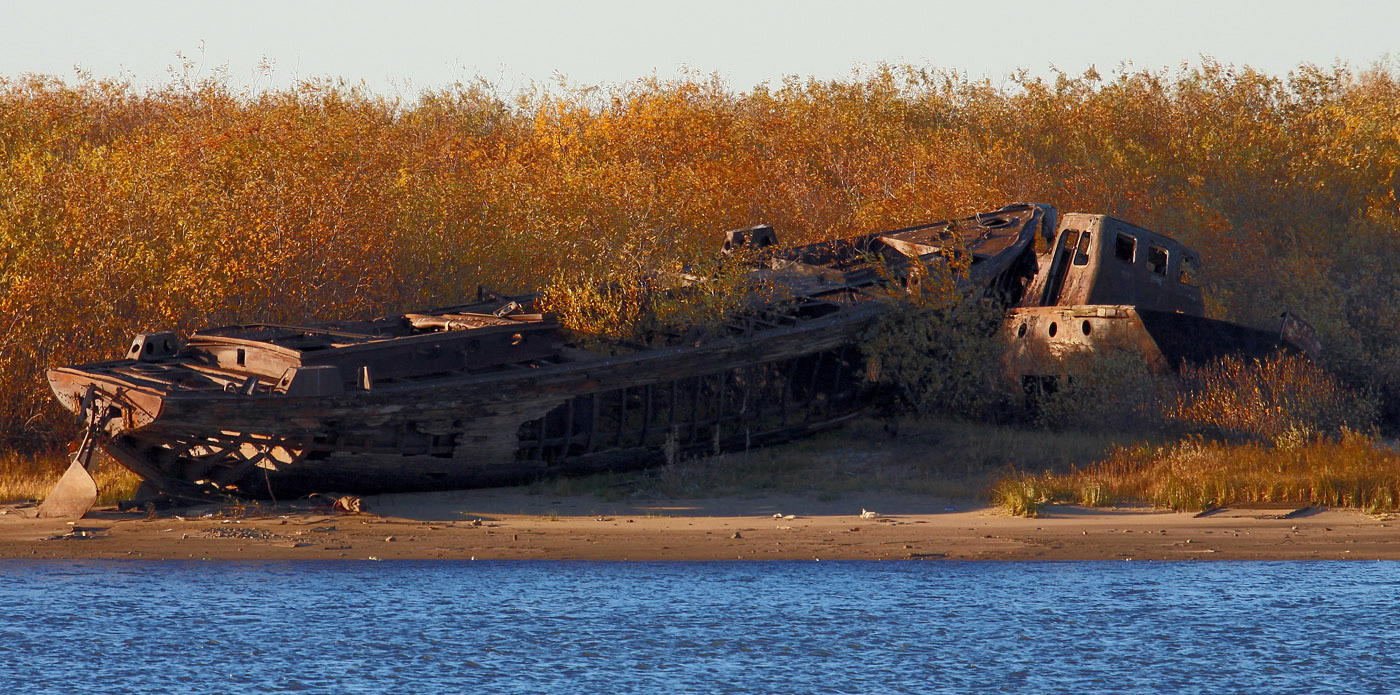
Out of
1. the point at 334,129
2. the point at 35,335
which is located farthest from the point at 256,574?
the point at 334,129

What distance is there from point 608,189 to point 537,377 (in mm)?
14679

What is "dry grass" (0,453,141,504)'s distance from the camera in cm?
1630

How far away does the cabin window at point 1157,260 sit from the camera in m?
22.2

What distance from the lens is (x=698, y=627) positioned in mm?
11250

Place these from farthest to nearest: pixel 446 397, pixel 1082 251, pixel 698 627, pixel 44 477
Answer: pixel 1082 251
pixel 44 477
pixel 446 397
pixel 698 627

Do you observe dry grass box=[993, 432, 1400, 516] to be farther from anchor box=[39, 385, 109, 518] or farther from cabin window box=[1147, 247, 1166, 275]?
anchor box=[39, 385, 109, 518]

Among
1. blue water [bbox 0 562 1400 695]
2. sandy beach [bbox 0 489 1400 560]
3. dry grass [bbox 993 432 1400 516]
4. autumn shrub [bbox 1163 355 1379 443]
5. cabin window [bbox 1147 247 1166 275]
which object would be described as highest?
cabin window [bbox 1147 247 1166 275]

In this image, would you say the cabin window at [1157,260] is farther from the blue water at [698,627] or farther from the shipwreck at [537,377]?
the blue water at [698,627]

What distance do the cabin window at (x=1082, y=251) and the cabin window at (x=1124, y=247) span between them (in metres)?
0.43

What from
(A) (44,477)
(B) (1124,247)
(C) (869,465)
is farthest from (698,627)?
(B) (1124,247)

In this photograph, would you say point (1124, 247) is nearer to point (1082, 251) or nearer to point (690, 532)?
point (1082, 251)

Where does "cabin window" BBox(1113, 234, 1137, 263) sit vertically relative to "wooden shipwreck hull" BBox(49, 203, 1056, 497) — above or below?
above

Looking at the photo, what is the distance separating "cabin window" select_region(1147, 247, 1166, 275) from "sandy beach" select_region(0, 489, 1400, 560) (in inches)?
301

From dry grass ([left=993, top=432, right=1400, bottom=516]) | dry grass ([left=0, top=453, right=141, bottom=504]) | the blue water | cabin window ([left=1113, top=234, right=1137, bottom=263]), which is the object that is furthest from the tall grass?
dry grass ([left=0, top=453, right=141, bottom=504])
